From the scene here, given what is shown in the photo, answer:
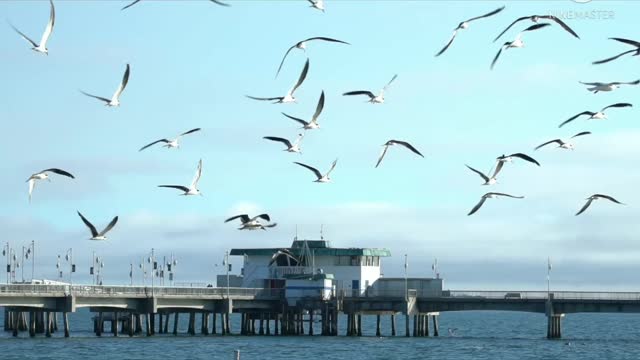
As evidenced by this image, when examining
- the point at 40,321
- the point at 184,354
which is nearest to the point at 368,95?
the point at 184,354

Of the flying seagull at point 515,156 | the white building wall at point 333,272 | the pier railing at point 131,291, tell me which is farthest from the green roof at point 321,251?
the flying seagull at point 515,156

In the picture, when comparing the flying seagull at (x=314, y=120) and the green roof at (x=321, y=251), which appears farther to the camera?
the green roof at (x=321, y=251)

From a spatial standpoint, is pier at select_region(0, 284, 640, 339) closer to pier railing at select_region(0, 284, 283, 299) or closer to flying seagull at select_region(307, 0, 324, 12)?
pier railing at select_region(0, 284, 283, 299)

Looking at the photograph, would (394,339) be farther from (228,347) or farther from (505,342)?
(228,347)

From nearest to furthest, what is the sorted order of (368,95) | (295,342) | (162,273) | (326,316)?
(368,95)
(295,342)
(326,316)
(162,273)

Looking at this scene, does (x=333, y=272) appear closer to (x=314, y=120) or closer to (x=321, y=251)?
(x=321, y=251)

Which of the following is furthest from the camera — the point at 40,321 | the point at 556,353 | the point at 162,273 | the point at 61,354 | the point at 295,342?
the point at 162,273

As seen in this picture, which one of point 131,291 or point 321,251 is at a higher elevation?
point 321,251

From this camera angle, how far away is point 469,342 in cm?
13200

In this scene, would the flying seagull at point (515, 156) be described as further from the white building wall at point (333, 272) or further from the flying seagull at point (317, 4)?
the white building wall at point (333, 272)

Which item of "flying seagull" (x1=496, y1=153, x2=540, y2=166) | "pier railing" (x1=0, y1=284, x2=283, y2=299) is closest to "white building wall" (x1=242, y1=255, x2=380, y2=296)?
"pier railing" (x1=0, y1=284, x2=283, y2=299)

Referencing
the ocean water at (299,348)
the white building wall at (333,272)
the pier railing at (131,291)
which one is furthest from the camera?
the white building wall at (333,272)

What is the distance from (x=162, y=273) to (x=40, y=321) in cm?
2985

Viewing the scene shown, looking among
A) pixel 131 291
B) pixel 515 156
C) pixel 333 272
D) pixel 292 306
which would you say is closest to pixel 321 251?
pixel 333 272
